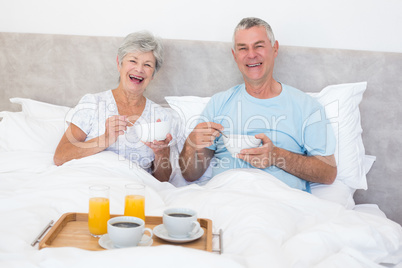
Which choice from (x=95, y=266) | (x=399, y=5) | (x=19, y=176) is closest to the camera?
(x=95, y=266)

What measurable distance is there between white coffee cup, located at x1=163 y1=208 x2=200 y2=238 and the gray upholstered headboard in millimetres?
1240

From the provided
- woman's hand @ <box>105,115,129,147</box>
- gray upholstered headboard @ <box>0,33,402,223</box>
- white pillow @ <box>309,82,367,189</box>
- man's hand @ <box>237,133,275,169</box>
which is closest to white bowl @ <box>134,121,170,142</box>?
woman's hand @ <box>105,115,129,147</box>

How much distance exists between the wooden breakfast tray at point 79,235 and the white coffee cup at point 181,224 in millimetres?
25

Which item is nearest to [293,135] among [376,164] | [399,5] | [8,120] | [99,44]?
[376,164]

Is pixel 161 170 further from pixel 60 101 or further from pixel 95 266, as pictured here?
pixel 95 266

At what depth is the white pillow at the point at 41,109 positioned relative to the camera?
214 centimetres

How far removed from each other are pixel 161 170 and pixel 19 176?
596 millimetres

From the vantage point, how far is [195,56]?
87.0 inches

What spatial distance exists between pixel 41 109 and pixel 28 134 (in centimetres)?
25

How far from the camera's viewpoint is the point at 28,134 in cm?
195

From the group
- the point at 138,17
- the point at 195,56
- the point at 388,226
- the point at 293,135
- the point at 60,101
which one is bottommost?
the point at 388,226

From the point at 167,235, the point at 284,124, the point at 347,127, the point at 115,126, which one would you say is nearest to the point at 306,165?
the point at 284,124

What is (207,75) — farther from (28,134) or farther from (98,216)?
(98,216)

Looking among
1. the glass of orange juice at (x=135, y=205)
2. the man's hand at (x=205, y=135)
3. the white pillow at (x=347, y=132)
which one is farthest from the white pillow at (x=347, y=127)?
the glass of orange juice at (x=135, y=205)
